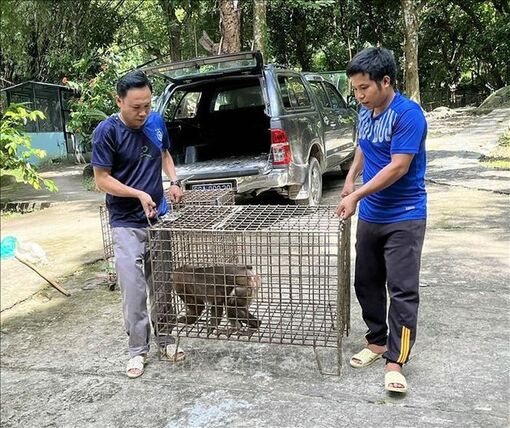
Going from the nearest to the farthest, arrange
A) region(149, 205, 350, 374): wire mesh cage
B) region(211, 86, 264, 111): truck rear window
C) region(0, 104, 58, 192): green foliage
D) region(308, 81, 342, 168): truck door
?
region(149, 205, 350, 374): wire mesh cage → region(0, 104, 58, 192): green foliage → region(211, 86, 264, 111): truck rear window → region(308, 81, 342, 168): truck door

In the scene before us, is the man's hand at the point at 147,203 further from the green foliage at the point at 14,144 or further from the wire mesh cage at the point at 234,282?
the green foliage at the point at 14,144

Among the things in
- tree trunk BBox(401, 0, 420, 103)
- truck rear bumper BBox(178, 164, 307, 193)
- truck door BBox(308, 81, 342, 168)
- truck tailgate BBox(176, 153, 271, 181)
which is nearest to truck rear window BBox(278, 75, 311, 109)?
truck door BBox(308, 81, 342, 168)

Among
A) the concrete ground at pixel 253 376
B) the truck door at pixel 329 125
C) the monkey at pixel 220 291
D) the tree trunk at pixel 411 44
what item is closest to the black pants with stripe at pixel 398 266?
the concrete ground at pixel 253 376

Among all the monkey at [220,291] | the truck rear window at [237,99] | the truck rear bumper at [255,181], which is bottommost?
the monkey at [220,291]

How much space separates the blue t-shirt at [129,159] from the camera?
268 centimetres

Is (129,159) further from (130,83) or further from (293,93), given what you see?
(293,93)

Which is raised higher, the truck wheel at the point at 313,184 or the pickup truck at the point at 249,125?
the pickup truck at the point at 249,125

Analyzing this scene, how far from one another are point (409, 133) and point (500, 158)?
770cm

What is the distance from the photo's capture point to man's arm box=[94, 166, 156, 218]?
2.64 meters

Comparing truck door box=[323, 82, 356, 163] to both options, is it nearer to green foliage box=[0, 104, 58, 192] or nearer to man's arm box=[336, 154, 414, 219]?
green foliage box=[0, 104, 58, 192]

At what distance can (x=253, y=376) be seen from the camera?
2777 mm

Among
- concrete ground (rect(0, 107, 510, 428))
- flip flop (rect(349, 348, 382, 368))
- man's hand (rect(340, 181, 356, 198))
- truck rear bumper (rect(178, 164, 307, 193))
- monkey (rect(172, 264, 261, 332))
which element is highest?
man's hand (rect(340, 181, 356, 198))

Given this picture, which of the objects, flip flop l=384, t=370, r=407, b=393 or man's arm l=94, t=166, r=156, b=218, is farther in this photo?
man's arm l=94, t=166, r=156, b=218

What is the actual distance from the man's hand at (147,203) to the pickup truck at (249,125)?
2.75 metres
